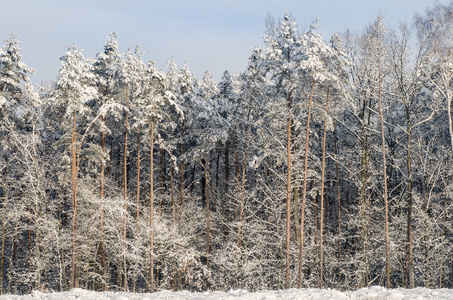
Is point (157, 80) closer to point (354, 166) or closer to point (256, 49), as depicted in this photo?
point (256, 49)

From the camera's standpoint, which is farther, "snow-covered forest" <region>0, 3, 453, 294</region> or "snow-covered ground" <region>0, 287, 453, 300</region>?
"snow-covered forest" <region>0, 3, 453, 294</region>

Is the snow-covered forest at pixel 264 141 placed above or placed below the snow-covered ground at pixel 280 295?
above

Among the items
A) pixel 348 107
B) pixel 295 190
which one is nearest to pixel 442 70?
pixel 348 107

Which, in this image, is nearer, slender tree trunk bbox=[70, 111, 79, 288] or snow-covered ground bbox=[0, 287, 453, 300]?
snow-covered ground bbox=[0, 287, 453, 300]

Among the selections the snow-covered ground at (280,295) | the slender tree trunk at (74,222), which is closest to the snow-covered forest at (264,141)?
the slender tree trunk at (74,222)

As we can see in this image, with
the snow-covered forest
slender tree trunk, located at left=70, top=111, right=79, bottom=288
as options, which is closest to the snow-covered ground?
the snow-covered forest

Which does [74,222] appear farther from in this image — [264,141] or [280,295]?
[280,295]

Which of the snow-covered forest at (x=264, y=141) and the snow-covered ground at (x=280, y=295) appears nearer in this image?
the snow-covered ground at (x=280, y=295)

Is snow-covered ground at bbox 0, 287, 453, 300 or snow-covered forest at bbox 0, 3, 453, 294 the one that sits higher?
snow-covered forest at bbox 0, 3, 453, 294

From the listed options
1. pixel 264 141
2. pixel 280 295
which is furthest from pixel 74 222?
pixel 280 295

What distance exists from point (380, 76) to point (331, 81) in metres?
3.02

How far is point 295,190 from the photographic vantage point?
79.9 ft

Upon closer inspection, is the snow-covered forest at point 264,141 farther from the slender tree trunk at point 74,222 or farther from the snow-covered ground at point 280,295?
the snow-covered ground at point 280,295

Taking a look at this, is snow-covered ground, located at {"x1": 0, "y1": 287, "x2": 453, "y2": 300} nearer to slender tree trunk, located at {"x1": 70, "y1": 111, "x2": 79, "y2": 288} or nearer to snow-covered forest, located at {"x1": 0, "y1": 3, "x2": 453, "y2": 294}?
snow-covered forest, located at {"x1": 0, "y1": 3, "x2": 453, "y2": 294}
